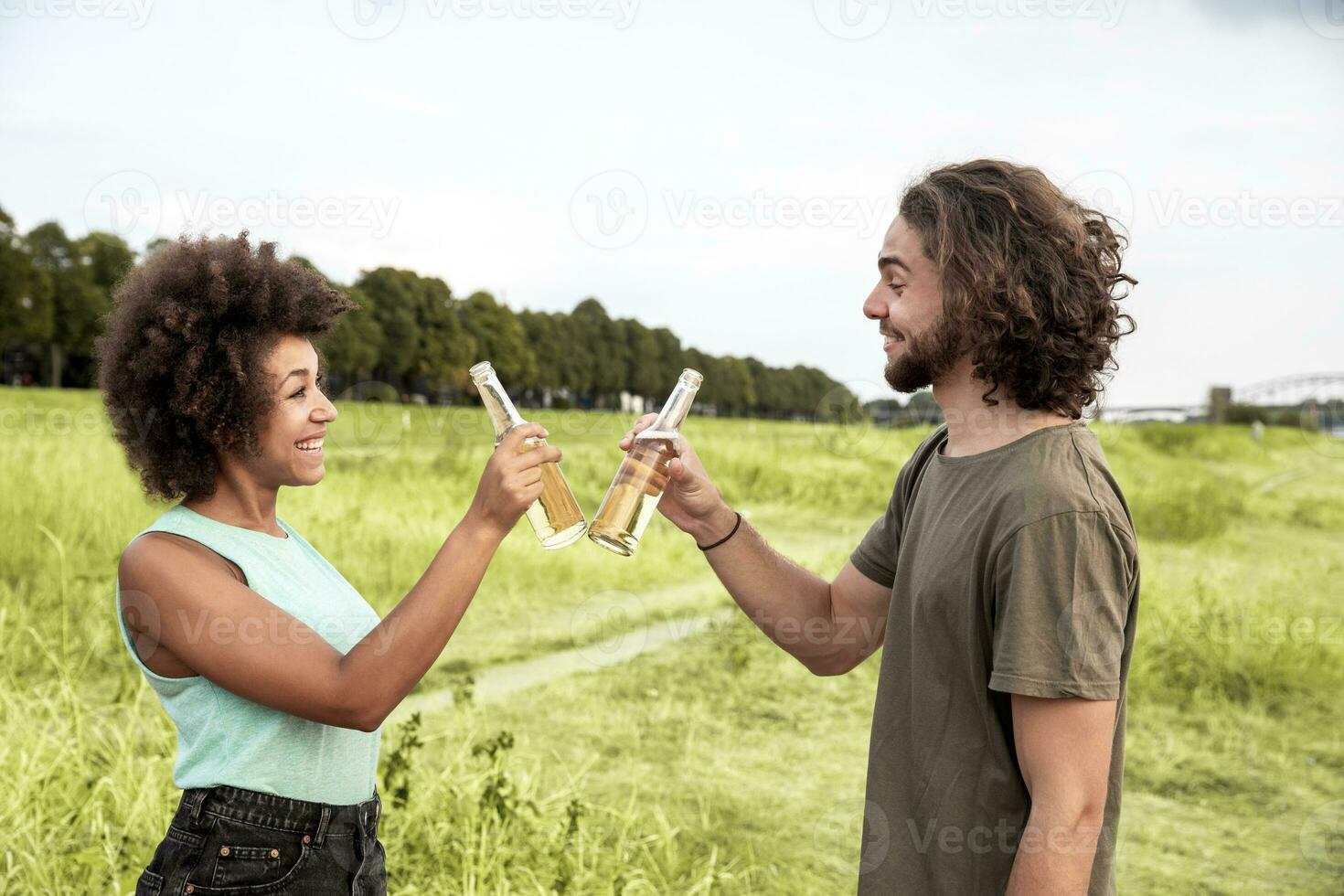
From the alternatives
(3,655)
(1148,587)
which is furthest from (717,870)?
(1148,587)

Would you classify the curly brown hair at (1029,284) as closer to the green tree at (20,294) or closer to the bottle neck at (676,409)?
the bottle neck at (676,409)

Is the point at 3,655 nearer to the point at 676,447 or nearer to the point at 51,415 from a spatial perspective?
the point at 676,447

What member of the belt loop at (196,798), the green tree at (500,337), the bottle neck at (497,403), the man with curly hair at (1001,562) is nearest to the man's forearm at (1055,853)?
the man with curly hair at (1001,562)

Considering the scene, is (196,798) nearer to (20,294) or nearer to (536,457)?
(536,457)

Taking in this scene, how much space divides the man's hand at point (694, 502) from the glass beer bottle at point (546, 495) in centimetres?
33

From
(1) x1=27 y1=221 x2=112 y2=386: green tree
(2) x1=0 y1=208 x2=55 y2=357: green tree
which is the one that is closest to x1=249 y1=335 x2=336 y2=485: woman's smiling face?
(2) x1=0 y1=208 x2=55 y2=357: green tree

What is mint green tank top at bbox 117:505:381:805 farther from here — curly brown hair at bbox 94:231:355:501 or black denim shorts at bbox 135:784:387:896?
curly brown hair at bbox 94:231:355:501

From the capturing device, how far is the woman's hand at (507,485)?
1943 millimetres

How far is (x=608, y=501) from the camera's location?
2426mm

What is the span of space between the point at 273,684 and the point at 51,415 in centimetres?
1463

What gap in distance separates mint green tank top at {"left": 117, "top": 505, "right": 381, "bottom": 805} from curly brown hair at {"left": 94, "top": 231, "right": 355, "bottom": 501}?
16cm

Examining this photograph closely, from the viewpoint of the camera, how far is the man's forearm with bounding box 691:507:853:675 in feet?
8.64

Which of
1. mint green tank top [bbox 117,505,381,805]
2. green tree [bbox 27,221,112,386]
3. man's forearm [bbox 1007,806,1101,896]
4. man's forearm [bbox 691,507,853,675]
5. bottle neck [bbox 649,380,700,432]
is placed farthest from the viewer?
green tree [bbox 27,221,112,386]

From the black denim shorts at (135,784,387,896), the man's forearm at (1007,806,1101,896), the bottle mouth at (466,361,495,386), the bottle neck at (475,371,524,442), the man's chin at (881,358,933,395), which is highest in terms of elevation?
the man's chin at (881,358,933,395)
